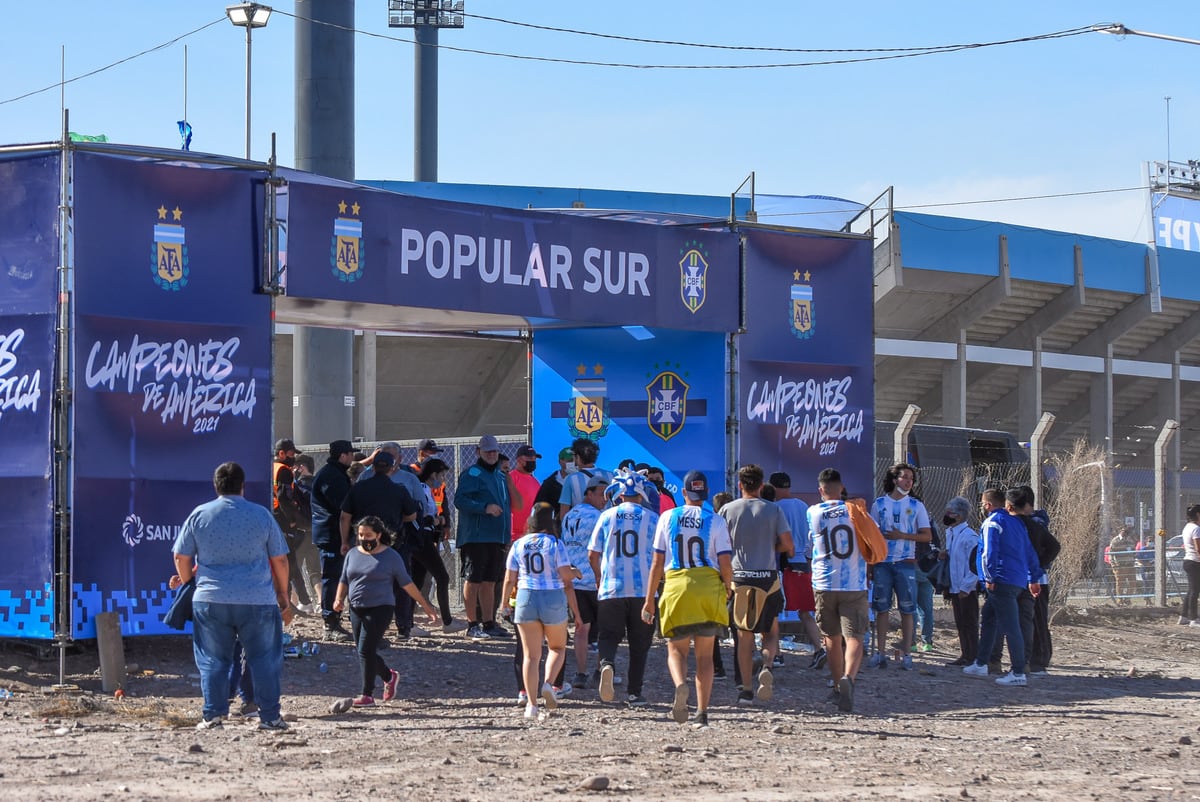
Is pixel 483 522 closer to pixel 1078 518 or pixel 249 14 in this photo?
pixel 1078 518

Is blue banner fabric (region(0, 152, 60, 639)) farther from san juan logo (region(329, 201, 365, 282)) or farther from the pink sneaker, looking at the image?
the pink sneaker

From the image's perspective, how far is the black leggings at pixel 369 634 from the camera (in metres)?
11.0

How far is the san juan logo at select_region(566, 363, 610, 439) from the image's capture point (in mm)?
17000

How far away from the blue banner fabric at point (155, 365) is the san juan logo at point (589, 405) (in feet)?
16.3

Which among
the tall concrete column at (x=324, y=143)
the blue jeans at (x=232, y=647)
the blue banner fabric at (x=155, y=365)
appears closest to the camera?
the blue jeans at (x=232, y=647)

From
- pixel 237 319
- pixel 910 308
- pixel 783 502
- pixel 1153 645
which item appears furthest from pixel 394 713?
pixel 910 308

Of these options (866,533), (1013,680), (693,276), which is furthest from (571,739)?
(693,276)

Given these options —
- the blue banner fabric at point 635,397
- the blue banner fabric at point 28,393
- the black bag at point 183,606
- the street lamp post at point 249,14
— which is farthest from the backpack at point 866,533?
the street lamp post at point 249,14

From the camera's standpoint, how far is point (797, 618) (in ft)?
52.2

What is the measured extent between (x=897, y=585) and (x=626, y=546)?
400 centimetres

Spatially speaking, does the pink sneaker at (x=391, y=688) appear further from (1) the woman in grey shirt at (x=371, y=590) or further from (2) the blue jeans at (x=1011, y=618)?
(2) the blue jeans at (x=1011, y=618)

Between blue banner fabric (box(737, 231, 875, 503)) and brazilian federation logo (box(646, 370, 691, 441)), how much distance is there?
0.75m

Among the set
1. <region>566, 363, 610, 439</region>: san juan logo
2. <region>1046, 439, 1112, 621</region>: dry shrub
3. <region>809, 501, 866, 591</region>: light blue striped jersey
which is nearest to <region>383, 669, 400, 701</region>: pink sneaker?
<region>809, 501, 866, 591</region>: light blue striped jersey

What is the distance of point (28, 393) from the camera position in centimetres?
1184
